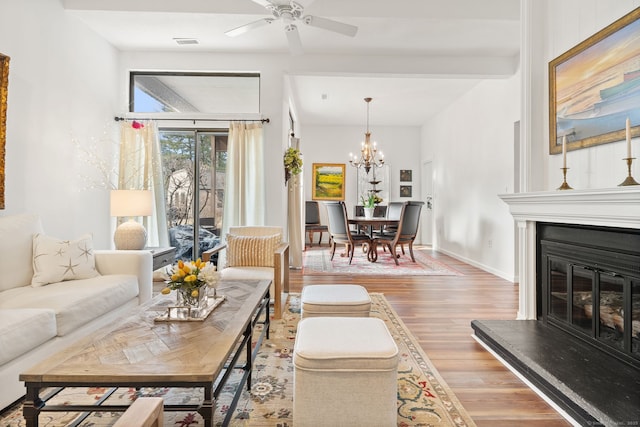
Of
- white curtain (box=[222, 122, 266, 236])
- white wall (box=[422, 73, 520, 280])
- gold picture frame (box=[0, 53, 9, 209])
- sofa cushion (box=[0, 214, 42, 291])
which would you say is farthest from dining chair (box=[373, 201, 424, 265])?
gold picture frame (box=[0, 53, 9, 209])

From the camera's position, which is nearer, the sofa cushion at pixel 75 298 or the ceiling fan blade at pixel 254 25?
the sofa cushion at pixel 75 298

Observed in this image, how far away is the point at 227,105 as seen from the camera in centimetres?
453

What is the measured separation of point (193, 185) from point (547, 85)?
12.9 ft

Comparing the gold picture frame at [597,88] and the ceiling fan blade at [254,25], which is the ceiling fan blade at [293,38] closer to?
the ceiling fan blade at [254,25]

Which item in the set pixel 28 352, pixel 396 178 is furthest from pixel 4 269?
pixel 396 178

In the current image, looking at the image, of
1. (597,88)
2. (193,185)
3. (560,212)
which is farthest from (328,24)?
(193,185)

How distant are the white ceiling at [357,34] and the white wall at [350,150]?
3.06m

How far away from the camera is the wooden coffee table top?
1.15m

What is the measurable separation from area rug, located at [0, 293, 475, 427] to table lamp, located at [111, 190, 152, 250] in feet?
5.41

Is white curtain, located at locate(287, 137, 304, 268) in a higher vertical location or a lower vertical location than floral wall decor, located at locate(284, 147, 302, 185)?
lower

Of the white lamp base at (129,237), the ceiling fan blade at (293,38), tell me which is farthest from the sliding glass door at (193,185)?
the ceiling fan blade at (293,38)

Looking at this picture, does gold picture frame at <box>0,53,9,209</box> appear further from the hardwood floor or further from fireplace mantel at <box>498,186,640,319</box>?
fireplace mantel at <box>498,186,640,319</box>

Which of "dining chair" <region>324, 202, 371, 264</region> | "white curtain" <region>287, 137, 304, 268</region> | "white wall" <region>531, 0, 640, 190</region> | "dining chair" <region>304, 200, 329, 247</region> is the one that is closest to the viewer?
"white wall" <region>531, 0, 640, 190</region>

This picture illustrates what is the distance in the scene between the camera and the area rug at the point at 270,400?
1.62 m
